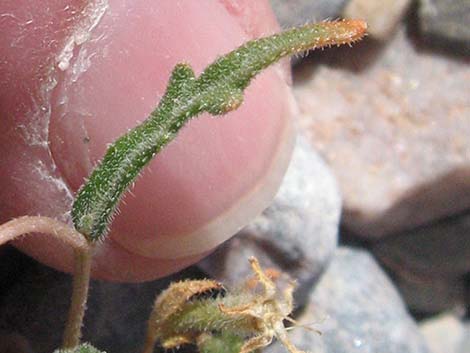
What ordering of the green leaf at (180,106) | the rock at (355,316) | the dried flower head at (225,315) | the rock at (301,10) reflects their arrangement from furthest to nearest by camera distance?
the rock at (301,10) < the rock at (355,316) < the dried flower head at (225,315) < the green leaf at (180,106)

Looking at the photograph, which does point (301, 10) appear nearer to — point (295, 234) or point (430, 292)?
point (295, 234)

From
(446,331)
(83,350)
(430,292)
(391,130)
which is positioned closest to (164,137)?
(83,350)

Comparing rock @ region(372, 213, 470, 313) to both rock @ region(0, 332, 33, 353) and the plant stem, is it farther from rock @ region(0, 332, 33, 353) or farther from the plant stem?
the plant stem

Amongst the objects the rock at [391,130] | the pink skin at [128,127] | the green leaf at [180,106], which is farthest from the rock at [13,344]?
the rock at [391,130]

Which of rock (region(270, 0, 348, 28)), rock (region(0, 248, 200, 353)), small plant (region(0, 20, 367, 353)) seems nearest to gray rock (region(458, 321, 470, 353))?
rock (region(270, 0, 348, 28))

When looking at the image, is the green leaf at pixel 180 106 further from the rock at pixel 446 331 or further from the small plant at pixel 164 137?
the rock at pixel 446 331

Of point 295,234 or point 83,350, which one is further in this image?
point 295,234

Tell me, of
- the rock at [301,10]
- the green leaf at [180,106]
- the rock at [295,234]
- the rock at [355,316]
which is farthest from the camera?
the rock at [301,10]
